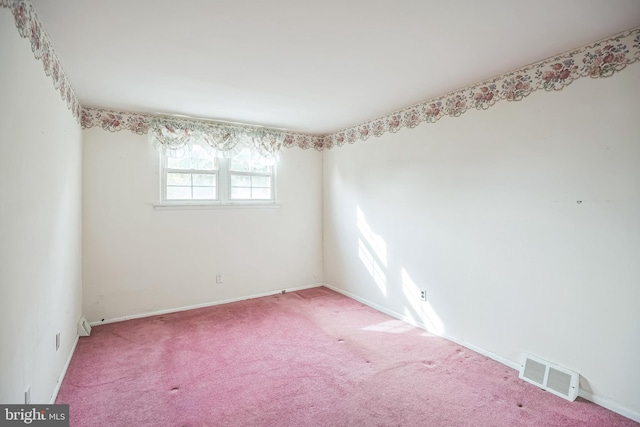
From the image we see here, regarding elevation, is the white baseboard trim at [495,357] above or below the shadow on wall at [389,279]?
below

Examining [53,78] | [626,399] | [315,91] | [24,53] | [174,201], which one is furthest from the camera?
[174,201]

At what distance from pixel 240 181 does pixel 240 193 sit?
0.17m

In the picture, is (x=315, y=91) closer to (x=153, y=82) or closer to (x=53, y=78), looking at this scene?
(x=153, y=82)

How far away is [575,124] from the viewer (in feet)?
7.34

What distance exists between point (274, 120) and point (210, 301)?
2491 millimetres

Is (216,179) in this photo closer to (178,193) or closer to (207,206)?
(207,206)

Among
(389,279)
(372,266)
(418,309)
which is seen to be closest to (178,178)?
(372,266)

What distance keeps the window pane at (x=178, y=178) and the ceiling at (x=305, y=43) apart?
3.32 feet

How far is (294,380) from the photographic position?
7.97 feet

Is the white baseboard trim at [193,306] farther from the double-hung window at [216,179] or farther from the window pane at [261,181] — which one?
the window pane at [261,181]

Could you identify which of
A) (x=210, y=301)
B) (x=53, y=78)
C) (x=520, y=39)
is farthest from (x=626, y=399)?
(x=53, y=78)

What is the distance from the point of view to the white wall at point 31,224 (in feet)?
4.52

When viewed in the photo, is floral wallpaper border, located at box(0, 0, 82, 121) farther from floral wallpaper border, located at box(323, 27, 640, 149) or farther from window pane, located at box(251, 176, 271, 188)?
floral wallpaper border, located at box(323, 27, 640, 149)

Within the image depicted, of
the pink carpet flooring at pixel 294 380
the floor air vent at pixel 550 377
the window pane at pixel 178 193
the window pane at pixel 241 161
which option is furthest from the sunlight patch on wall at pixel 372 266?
the window pane at pixel 178 193
